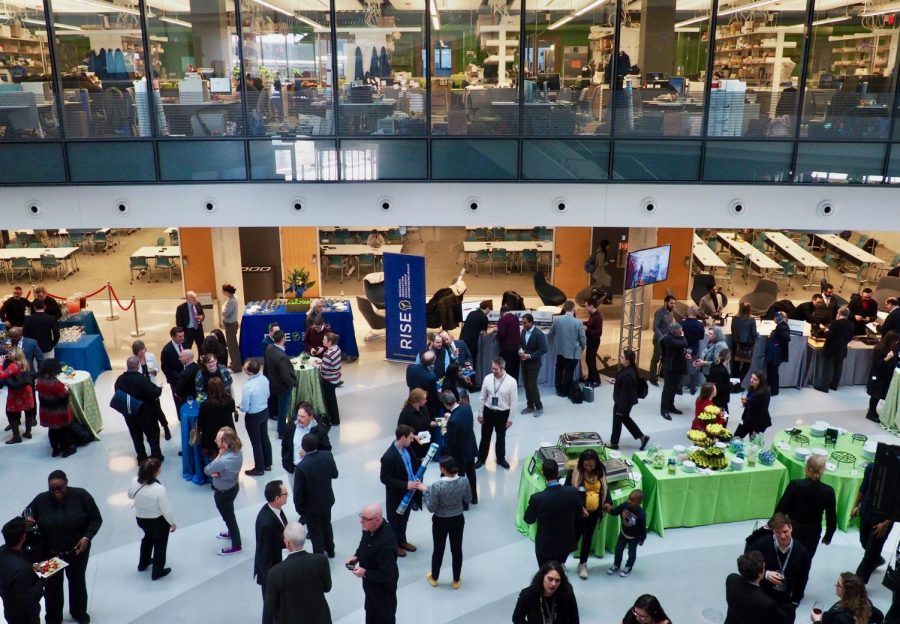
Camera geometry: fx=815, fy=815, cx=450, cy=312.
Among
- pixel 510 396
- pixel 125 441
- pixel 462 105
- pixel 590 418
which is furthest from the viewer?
pixel 462 105

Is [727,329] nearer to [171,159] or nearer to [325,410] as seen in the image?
[325,410]

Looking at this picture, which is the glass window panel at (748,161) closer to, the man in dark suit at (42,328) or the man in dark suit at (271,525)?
the man in dark suit at (271,525)

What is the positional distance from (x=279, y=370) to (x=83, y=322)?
484 centimetres

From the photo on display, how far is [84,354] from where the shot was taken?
11898mm

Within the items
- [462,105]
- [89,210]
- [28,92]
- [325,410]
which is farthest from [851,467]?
[28,92]

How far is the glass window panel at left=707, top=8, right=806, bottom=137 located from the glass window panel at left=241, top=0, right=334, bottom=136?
18.3 feet

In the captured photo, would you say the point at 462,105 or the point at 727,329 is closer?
the point at 462,105

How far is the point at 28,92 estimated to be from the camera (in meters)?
11.6

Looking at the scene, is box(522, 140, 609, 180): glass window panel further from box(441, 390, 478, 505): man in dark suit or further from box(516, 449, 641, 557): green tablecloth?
box(516, 449, 641, 557): green tablecloth

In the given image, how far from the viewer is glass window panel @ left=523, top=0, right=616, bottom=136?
1150cm

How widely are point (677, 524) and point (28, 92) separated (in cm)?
1035

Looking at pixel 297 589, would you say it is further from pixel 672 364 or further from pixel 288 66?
pixel 288 66

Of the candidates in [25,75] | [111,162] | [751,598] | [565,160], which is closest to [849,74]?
[565,160]

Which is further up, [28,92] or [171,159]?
[28,92]
